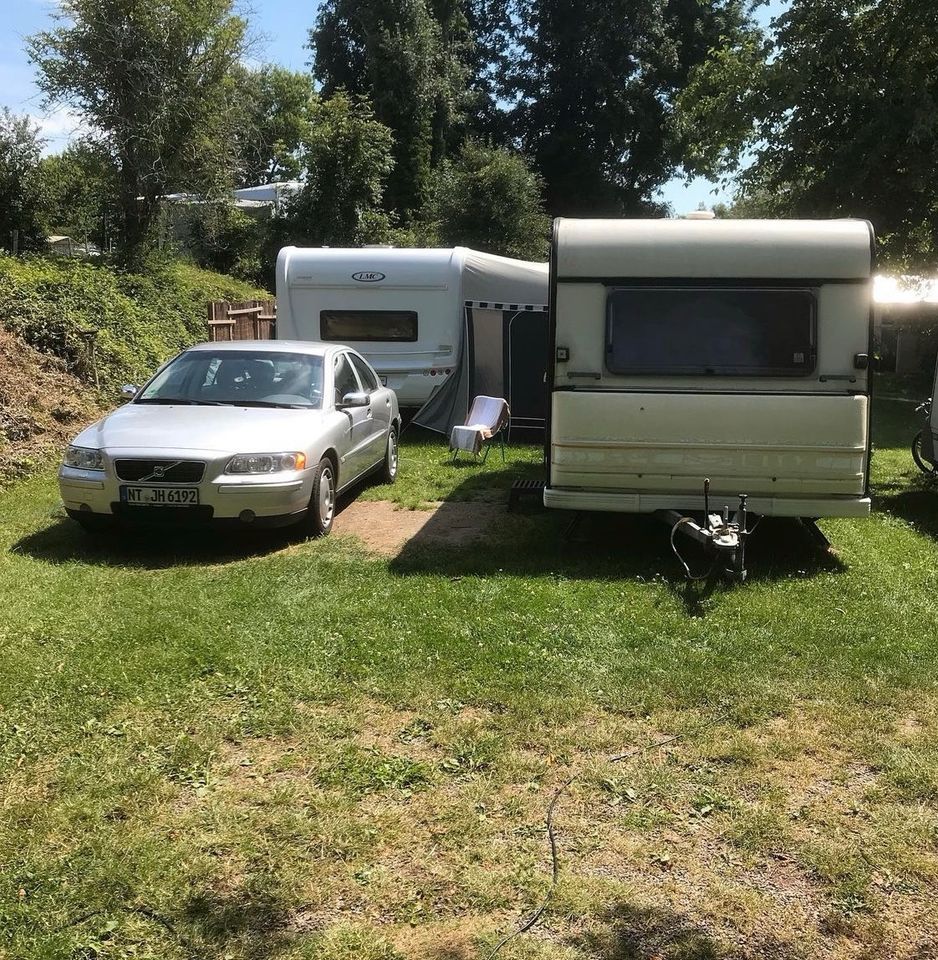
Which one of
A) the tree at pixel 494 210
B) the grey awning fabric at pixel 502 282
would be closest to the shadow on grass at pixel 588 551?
the grey awning fabric at pixel 502 282

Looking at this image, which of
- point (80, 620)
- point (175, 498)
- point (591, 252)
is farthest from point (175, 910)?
point (591, 252)

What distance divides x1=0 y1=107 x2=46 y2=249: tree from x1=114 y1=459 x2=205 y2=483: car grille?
15881mm

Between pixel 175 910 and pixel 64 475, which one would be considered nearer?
pixel 175 910

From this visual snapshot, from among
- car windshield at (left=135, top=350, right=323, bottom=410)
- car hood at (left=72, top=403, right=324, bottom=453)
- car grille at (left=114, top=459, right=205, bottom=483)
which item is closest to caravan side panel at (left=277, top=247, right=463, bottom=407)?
car windshield at (left=135, top=350, right=323, bottom=410)

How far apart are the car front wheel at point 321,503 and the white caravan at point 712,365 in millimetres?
1833

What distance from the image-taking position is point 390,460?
10008 millimetres

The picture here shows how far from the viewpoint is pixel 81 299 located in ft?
43.0

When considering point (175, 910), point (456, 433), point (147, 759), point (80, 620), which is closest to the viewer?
point (175, 910)

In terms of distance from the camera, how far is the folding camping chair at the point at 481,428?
11008 mm

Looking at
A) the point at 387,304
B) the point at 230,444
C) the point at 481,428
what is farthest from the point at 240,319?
the point at 230,444

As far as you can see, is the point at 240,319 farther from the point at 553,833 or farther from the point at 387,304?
the point at 553,833

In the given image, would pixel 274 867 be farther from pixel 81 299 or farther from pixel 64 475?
pixel 81 299

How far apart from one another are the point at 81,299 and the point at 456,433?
5.98m

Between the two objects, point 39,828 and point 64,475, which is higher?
point 64,475
